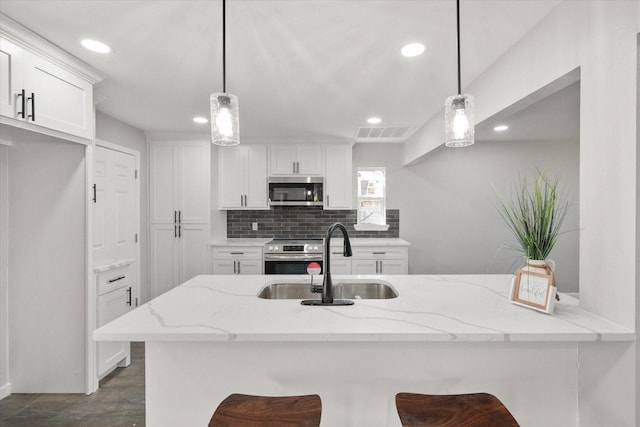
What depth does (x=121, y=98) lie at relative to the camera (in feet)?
9.39

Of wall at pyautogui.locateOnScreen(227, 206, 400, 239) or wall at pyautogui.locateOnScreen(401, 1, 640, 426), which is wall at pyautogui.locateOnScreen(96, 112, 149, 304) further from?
wall at pyautogui.locateOnScreen(401, 1, 640, 426)

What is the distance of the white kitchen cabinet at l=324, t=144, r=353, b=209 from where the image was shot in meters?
4.42

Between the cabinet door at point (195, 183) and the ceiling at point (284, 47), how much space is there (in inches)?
37.4

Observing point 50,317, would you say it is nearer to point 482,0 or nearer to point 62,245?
point 62,245

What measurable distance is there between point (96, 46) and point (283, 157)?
2.58m

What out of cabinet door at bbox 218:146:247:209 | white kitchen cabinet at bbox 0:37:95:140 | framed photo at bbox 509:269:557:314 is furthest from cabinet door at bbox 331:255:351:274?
white kitchen cabinet at bbox 0:37:95:140

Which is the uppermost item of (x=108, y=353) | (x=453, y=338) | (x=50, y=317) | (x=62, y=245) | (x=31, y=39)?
(x=31, y=39)

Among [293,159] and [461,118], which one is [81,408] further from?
[293,159]

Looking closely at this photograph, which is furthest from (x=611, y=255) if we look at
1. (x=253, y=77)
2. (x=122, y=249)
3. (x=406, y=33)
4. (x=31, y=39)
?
(x=122, y=249)

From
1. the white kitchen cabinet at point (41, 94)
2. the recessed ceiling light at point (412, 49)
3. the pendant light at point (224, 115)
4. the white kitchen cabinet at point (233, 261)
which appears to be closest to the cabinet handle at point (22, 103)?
the white kitchen cabinet at point (41, 94)

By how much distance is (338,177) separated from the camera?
14.5 ft

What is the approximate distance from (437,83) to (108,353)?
11.2 feet

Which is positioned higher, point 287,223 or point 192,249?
point 287,223

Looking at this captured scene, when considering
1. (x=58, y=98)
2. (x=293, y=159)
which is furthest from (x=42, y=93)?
(x=293, y=159)
